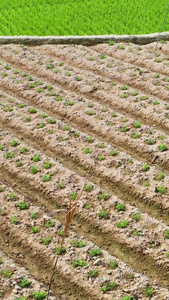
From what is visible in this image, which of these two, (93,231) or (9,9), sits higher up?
(9,9)

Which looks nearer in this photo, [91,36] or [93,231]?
[93,231]

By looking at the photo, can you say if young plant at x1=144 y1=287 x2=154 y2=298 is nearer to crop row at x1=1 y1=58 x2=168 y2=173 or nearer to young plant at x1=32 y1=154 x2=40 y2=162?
crop row at x1=1 y1=58 x2=168 y2=173

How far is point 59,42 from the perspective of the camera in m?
12.8

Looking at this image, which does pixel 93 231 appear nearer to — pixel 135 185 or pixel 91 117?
pixel 135 185

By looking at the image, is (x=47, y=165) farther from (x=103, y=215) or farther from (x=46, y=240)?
(x=46, y=240)

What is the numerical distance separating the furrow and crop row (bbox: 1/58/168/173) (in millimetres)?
328

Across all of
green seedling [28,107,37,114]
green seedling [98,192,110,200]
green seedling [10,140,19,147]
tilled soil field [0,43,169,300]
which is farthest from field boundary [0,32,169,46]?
green seedling [98,192,110,200]

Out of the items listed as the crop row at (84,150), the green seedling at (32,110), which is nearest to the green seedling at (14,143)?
the crop row at (84,150)

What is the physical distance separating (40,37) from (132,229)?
764cm

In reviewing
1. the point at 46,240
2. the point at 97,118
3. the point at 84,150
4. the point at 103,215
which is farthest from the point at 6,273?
the point at 97,118

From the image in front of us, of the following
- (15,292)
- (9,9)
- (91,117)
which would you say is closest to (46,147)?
(91,117)

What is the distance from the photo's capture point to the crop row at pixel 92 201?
674cm

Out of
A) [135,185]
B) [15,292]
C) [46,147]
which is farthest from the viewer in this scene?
[46,147]

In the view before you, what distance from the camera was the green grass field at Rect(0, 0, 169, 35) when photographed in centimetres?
1361
